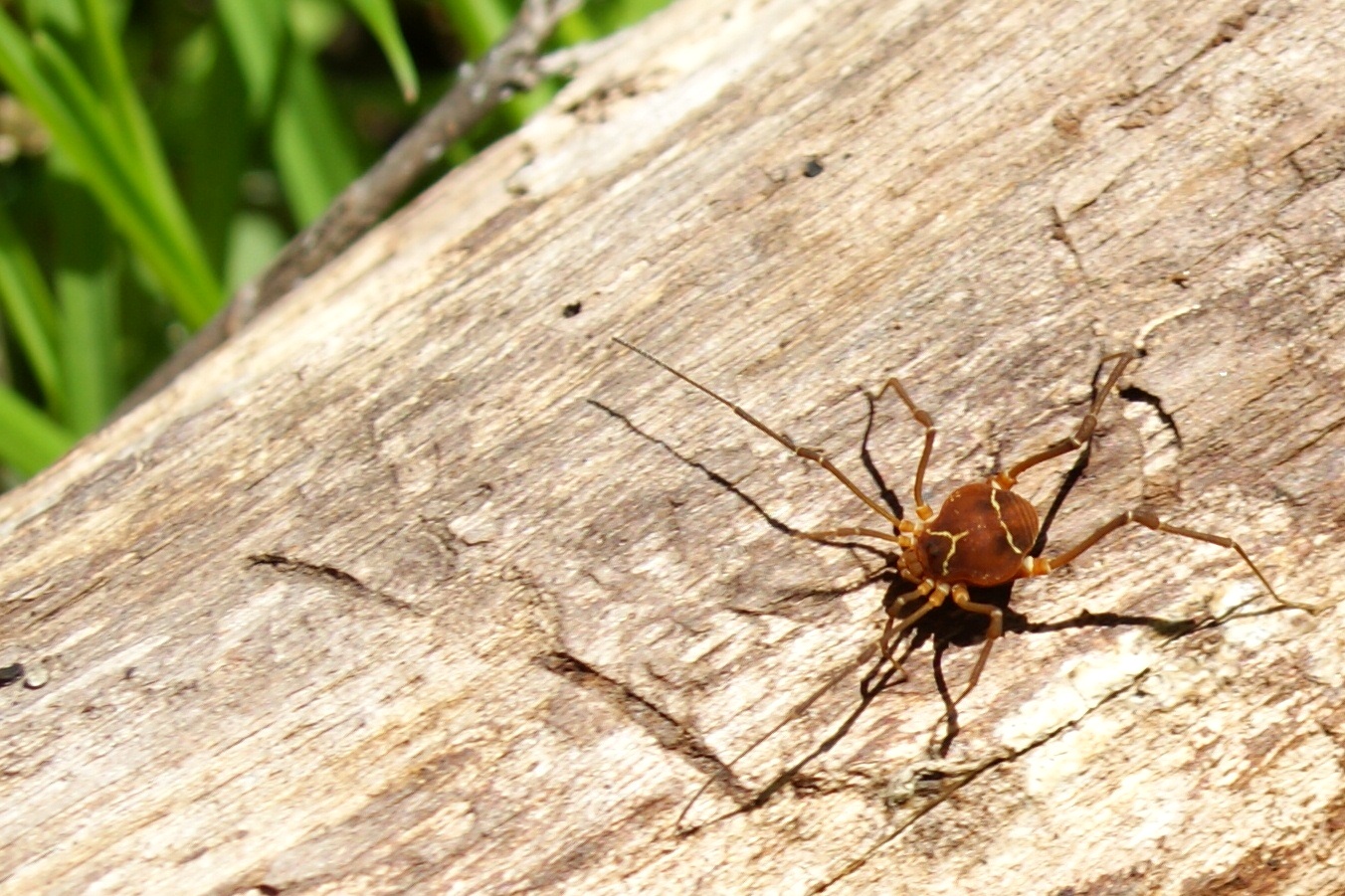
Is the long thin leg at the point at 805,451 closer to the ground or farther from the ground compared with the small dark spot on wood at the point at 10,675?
closer to the ground

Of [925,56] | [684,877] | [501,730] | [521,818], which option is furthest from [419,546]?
[925,56]

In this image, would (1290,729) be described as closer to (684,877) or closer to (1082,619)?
(1082,619)

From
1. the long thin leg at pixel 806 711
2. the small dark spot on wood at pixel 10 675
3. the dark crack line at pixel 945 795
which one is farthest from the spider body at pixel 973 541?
the small dark spot on wood at pixel 10 675

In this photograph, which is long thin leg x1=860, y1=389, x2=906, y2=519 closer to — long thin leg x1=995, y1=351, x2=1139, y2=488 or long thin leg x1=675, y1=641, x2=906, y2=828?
long thin leg x1=995, y1=351, x2=1139, y2=488

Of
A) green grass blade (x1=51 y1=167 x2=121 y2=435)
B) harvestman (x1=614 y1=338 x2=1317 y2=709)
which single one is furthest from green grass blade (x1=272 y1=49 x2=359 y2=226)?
harvestman (x1=614 y1=338 x2=1317 y2=709)

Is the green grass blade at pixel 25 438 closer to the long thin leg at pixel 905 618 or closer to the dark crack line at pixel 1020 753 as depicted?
the long thin leg at pixel 905 618

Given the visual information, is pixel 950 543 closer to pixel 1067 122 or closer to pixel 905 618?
pixel 905 618
